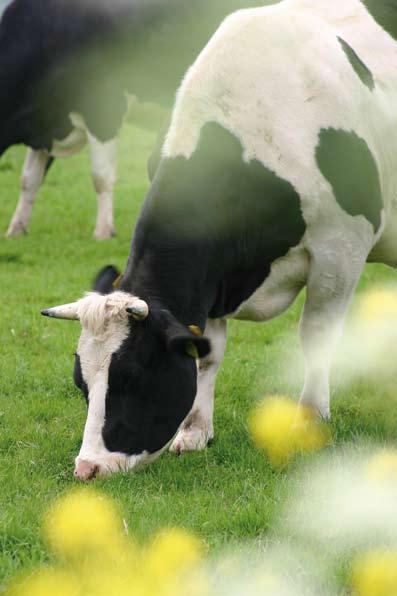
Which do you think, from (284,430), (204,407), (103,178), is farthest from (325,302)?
(103,178)

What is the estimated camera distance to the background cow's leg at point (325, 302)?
217 inches

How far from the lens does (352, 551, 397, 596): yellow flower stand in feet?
11.2

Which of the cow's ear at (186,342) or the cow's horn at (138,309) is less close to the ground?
the cow's horn at (138,309)

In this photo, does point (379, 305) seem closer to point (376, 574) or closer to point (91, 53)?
point (91, 53)

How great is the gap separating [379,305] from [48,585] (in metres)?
5.42

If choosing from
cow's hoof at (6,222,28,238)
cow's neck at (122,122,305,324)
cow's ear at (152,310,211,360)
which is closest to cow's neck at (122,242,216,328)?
cow's neck at (122,122,305,324)

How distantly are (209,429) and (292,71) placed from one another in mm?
1865

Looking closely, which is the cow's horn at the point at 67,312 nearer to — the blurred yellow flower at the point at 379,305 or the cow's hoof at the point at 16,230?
the blurred yellow flower at the point at 379,305

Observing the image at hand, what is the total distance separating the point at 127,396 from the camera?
188 inches

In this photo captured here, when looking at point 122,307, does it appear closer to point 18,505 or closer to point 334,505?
point 18,505

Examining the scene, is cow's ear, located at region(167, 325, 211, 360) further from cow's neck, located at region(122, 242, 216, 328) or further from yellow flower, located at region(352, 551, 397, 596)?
yellow flower, located at region(352, 551, 397, 596)

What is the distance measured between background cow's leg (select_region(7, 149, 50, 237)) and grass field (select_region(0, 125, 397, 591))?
1.10 metres

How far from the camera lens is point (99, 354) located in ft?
15.5

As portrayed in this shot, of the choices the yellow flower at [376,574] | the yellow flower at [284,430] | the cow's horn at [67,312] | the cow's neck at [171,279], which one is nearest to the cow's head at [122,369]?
the cow's horn at [67,312]
